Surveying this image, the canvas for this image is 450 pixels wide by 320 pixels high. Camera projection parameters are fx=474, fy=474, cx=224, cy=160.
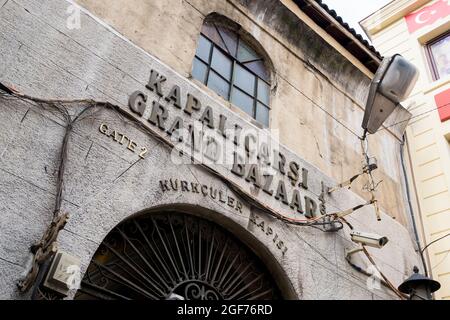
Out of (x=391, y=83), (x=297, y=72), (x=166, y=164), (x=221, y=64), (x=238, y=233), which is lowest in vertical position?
(x=238, y=233)

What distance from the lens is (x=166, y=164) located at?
4.73 m

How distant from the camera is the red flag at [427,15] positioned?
1035 centimetres

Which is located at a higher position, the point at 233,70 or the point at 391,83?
the point at 233,70

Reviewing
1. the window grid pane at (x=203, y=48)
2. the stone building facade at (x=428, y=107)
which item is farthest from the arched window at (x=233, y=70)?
the stone building facade at (x=428, y=107)

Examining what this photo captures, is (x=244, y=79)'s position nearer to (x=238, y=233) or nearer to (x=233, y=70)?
(x=233, y=70)

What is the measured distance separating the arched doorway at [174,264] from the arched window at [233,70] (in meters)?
1.92

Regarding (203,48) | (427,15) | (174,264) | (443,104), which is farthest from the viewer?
(427,15)

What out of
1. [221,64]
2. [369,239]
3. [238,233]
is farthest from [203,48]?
[369,239]

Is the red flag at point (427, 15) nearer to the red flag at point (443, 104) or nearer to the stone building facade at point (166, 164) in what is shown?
the red flag at point (443, 104)

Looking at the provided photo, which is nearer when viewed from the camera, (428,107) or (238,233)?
(238,233)

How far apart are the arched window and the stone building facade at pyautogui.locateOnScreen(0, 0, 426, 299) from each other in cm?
14

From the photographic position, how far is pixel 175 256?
468 centimetres

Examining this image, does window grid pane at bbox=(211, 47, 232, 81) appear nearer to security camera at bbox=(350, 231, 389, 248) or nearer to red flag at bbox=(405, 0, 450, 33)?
security camera at bbox=(350, 231, 389, 248)

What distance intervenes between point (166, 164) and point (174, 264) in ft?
3.21
